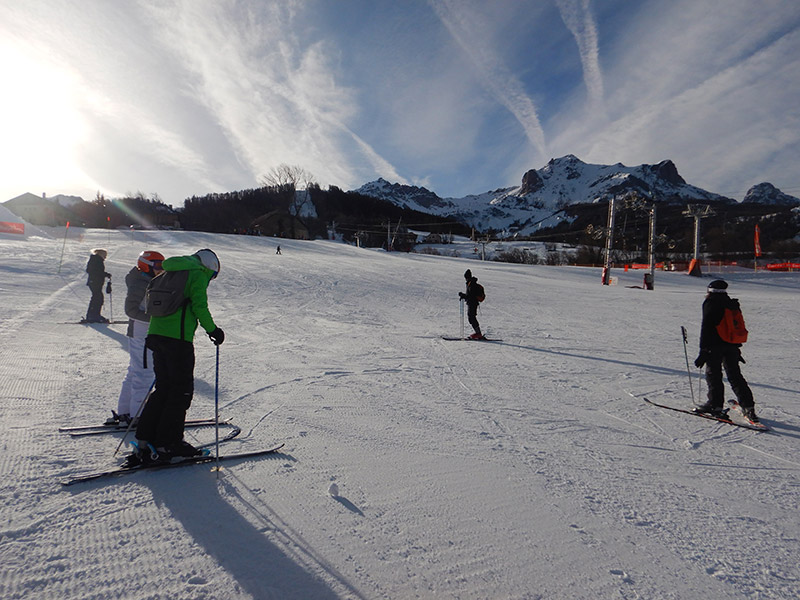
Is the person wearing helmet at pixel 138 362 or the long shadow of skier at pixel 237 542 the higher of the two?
the person wearing helmet at pixel 138 362

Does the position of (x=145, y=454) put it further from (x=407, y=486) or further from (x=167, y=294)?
(x=407, y=486)

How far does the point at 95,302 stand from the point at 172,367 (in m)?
8.25

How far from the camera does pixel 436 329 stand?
11336mm

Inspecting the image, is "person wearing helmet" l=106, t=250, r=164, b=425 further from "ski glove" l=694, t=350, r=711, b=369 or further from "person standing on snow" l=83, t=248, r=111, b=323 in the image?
"person standing on snow" l=83, t=248, r=111, b=323

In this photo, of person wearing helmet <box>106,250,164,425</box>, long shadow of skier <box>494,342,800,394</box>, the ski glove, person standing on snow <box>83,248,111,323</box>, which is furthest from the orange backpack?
person standing on snow <box>83,248,111,323</box>

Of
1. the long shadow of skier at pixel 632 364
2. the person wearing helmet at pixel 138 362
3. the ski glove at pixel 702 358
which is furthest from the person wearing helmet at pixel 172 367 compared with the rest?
the long shadow of skier at pixel 632 364

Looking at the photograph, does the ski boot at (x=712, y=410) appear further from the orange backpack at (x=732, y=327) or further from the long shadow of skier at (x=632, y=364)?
the long shadow of skier at (x=632, y=364)

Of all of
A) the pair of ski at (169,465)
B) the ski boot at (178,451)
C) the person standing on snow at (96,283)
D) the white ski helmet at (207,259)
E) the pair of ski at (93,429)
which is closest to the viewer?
the pair of ski at (169,465)

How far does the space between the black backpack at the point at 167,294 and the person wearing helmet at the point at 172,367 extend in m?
0.02

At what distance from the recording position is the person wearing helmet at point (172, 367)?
3.25 m

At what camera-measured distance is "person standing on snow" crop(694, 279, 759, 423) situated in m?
4.84

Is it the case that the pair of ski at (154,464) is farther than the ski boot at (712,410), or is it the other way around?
the ski boot at (712,410)

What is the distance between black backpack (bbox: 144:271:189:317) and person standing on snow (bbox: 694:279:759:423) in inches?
231

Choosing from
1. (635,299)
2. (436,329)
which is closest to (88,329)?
(436,329)
